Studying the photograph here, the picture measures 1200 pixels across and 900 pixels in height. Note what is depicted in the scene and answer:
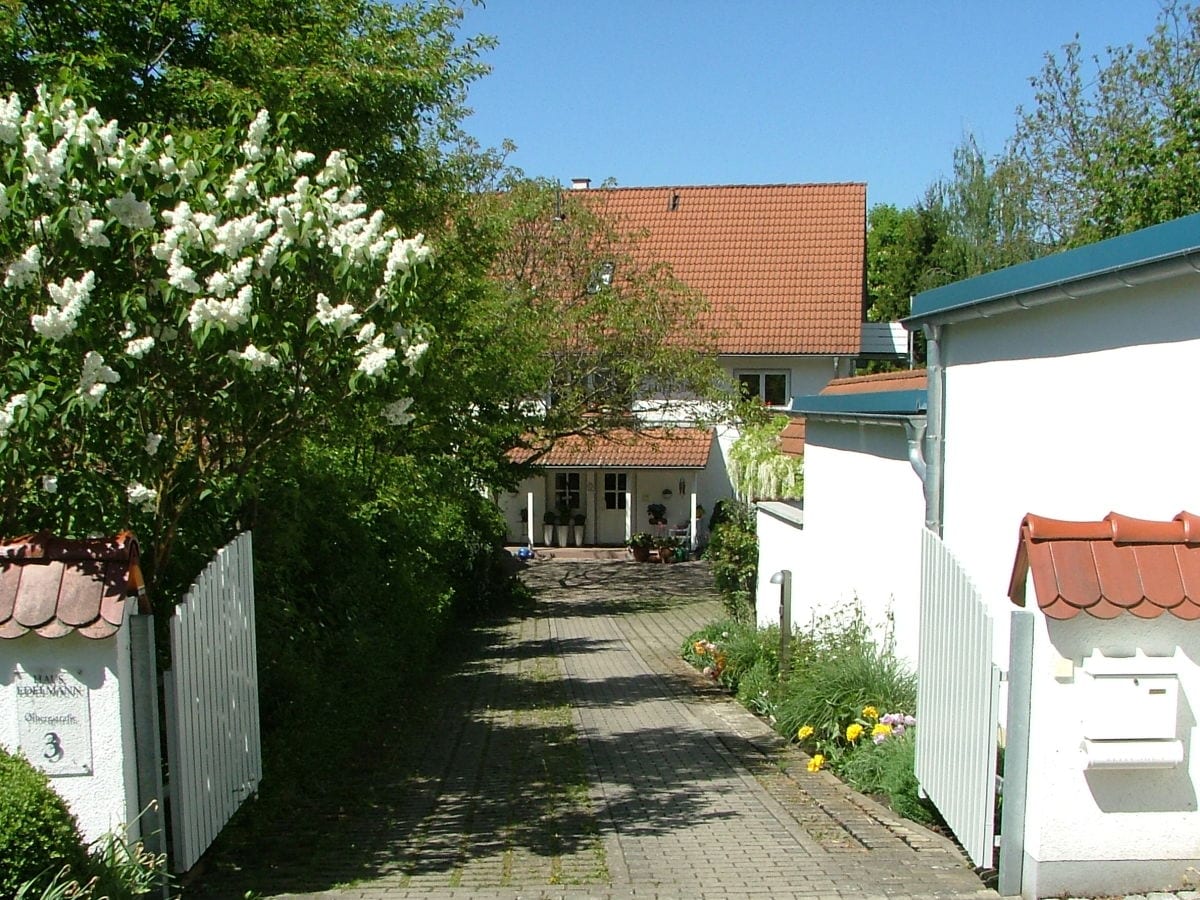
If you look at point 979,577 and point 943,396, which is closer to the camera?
point 979,577

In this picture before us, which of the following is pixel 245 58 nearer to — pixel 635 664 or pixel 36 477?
pixel 36 477

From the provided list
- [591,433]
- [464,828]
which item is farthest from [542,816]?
[591,433]

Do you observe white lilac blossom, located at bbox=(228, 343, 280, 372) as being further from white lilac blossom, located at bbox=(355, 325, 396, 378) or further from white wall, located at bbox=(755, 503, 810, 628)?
white wall, located at bbox=(755, 503, 810, 628)

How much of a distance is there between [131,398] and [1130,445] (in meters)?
4.68

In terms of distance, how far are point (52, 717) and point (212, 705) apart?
1.17 m

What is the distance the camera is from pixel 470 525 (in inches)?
851

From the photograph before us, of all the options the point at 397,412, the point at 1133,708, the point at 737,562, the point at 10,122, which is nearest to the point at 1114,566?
the point at 1133,708

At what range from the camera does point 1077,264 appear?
574 centimetres

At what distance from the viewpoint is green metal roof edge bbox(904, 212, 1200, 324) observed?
490 centimetres

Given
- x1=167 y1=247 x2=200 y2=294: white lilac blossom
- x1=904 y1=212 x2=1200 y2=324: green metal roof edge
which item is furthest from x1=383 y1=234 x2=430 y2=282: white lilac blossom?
x1=904 y1=212 x2=1200 y2=324: green metal roof edge

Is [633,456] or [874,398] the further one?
[633,456]

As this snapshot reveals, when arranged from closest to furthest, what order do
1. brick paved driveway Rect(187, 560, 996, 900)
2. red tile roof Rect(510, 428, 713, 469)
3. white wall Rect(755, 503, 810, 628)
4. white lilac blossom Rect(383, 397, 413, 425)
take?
brick paved driveway Rect(187, 560, 996, 900)
white lilac blossom Rect(383, 397, 413, 425)
white wall Rect(755, 503, 810, 628)
red tile roof Rect(510, 428, 713, 469)

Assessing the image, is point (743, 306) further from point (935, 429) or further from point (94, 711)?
point (94, 711)

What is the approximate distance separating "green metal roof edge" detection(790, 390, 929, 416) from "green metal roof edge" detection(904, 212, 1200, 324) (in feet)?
3.50
